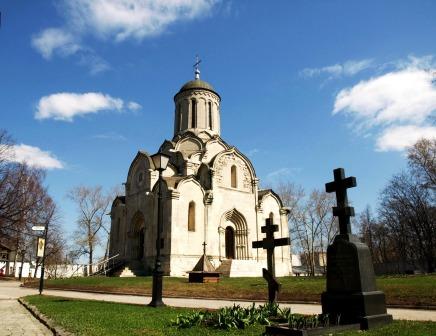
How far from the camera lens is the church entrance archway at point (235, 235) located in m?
32.3

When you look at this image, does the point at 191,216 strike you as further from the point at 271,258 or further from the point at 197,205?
the point at 271,258

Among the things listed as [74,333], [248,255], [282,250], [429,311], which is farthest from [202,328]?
[282,250]

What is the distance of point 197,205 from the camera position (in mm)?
30422

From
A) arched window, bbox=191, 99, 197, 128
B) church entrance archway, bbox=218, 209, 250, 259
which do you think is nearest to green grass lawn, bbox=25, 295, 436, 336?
church entrance archway, bbox=218, 209, 250, 259

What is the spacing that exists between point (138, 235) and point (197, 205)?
678 cm

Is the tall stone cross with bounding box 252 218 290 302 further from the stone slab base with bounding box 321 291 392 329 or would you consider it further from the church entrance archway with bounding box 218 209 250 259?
the church entrance archway with bounding box 218 209 250 259

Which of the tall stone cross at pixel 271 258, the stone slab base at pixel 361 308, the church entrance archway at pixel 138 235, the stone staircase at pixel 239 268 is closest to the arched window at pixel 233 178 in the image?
the stone staircase at pixel 239 268

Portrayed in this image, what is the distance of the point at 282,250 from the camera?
3516 cm

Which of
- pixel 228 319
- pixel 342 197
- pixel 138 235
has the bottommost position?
pixel 228 319

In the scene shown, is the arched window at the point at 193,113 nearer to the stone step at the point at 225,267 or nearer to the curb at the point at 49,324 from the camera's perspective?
the stone step at the point at 225,267

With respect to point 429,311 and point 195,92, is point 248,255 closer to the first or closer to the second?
point 195,92

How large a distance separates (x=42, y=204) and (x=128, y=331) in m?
34.1

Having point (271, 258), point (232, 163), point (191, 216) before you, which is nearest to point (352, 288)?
point (271, 258)

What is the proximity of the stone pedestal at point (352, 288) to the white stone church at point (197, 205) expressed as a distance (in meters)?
19.3
